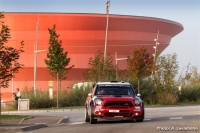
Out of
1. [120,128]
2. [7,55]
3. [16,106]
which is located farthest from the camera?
[16,106]

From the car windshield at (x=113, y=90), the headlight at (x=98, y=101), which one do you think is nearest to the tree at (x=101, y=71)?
the car windshield at (x=113, y=90)

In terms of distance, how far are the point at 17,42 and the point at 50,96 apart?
21929 millimetres

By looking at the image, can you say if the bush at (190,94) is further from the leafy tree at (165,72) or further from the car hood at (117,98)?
the car hood at (117,98)

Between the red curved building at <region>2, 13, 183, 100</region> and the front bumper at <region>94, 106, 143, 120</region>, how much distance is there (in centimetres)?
4284

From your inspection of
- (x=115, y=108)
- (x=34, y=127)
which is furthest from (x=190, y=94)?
(x=34, y=127)

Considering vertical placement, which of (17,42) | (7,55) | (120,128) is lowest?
(120,128)

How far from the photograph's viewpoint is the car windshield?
24.0m

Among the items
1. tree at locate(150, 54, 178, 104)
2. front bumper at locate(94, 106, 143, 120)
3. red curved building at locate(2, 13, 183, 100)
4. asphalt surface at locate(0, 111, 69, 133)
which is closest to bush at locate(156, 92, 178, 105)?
tree at locate(150, 54, 178, 104)

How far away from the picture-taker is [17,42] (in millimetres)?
67062

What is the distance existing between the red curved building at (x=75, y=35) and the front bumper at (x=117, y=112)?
141 ft

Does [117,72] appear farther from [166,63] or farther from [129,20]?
[129,20]

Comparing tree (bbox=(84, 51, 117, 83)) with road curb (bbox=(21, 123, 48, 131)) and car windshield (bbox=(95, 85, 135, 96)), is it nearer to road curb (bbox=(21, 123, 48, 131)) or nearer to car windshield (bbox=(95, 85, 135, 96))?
car windshield (bbox=(95, 85, 135, 96))

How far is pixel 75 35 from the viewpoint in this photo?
221ft

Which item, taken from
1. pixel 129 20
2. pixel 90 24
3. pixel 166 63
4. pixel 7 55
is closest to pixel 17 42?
pixel 90 24
